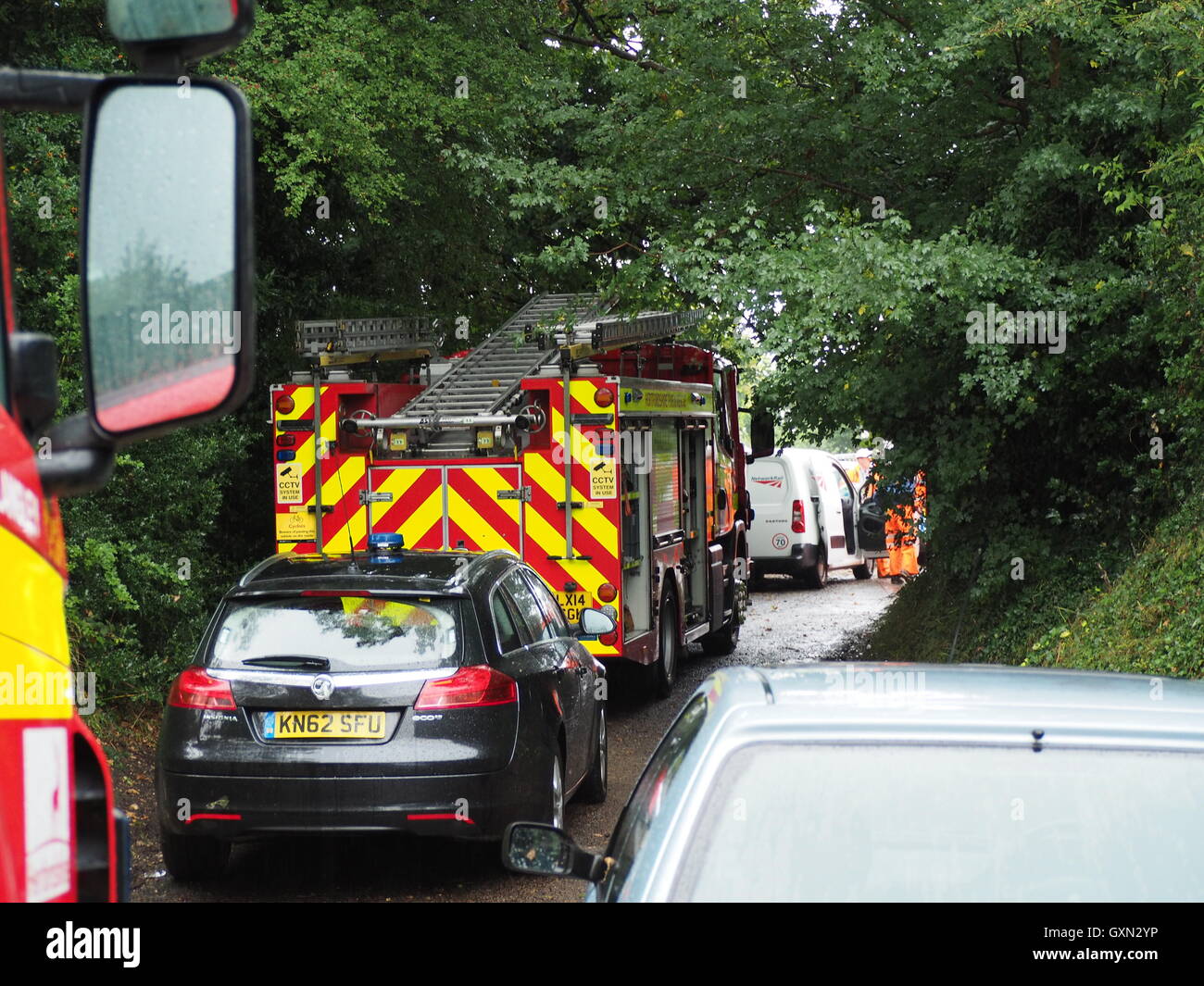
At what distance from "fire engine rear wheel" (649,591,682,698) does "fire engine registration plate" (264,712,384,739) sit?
6.36 meters

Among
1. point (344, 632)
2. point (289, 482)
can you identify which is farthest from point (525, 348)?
point (344, 632)

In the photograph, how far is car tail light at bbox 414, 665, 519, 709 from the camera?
688 cm

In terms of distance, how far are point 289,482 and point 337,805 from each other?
5668 mm

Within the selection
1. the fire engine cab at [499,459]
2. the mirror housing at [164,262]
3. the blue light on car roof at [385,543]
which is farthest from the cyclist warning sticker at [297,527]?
the mirror housing at [164,262]

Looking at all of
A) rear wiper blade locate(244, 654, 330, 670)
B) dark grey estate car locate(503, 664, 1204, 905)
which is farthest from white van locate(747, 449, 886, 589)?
dark grey estate car locate(503, 664, 1204, 905)

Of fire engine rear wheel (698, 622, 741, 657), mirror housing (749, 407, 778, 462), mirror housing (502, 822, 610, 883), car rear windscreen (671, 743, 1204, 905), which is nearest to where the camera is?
car rear windscreen (671, 743, 1204, 905)

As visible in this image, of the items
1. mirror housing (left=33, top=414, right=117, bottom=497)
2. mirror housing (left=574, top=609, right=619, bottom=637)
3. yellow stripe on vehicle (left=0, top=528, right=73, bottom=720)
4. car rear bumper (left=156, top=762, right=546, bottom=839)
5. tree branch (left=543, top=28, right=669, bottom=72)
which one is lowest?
car rear bumper (left=156, top=762, right=546, bottom=839)

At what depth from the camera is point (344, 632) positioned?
7.05 meters

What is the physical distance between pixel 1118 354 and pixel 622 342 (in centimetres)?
399

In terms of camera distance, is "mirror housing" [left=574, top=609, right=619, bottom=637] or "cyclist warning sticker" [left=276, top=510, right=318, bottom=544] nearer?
"mirror housing" [left=574, top=609, right=619, bottom=637]

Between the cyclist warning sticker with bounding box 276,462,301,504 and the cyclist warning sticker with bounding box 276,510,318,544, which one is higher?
the cyclist warning sticker with bounding box 276,462,301,504

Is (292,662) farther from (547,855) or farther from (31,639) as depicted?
(31,639)

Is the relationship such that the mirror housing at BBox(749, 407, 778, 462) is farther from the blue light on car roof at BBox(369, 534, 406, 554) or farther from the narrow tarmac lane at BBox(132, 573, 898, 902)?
the blue light on car roof at BBox(369, 534, 406, 554)
